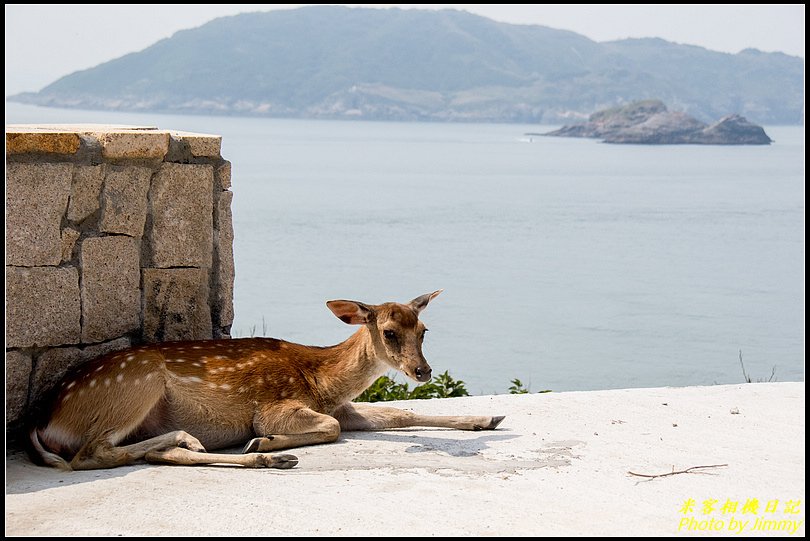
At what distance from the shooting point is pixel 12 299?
19.8 ft

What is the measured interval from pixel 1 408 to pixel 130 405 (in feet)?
2.17

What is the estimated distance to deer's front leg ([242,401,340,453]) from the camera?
6055 mm

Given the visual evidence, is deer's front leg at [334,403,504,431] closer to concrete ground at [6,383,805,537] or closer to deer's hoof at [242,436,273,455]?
concrete ground at [6,383,805,537]

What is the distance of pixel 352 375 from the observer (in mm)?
6410

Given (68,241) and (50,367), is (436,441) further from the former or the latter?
(68,241)

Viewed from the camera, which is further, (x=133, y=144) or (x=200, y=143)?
(x=200, y=143)

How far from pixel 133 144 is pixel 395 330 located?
5.91ft

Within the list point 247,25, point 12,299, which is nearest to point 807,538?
point 12,299

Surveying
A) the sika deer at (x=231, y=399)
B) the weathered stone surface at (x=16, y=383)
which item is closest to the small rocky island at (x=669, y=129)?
the sika deer at (x=231, y=399)

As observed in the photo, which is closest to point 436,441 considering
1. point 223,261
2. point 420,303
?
point 420,303

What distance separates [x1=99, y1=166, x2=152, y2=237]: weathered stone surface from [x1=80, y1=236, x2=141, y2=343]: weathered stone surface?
0.07 metres

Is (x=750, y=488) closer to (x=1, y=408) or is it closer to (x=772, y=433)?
(x=772, y=433)

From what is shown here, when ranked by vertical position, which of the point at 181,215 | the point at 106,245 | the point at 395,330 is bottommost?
the point at 395,330

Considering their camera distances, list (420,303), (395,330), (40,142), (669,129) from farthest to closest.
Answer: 1. (669,129)
2. (420,303)
3. (395,330)
4. (40,142)
